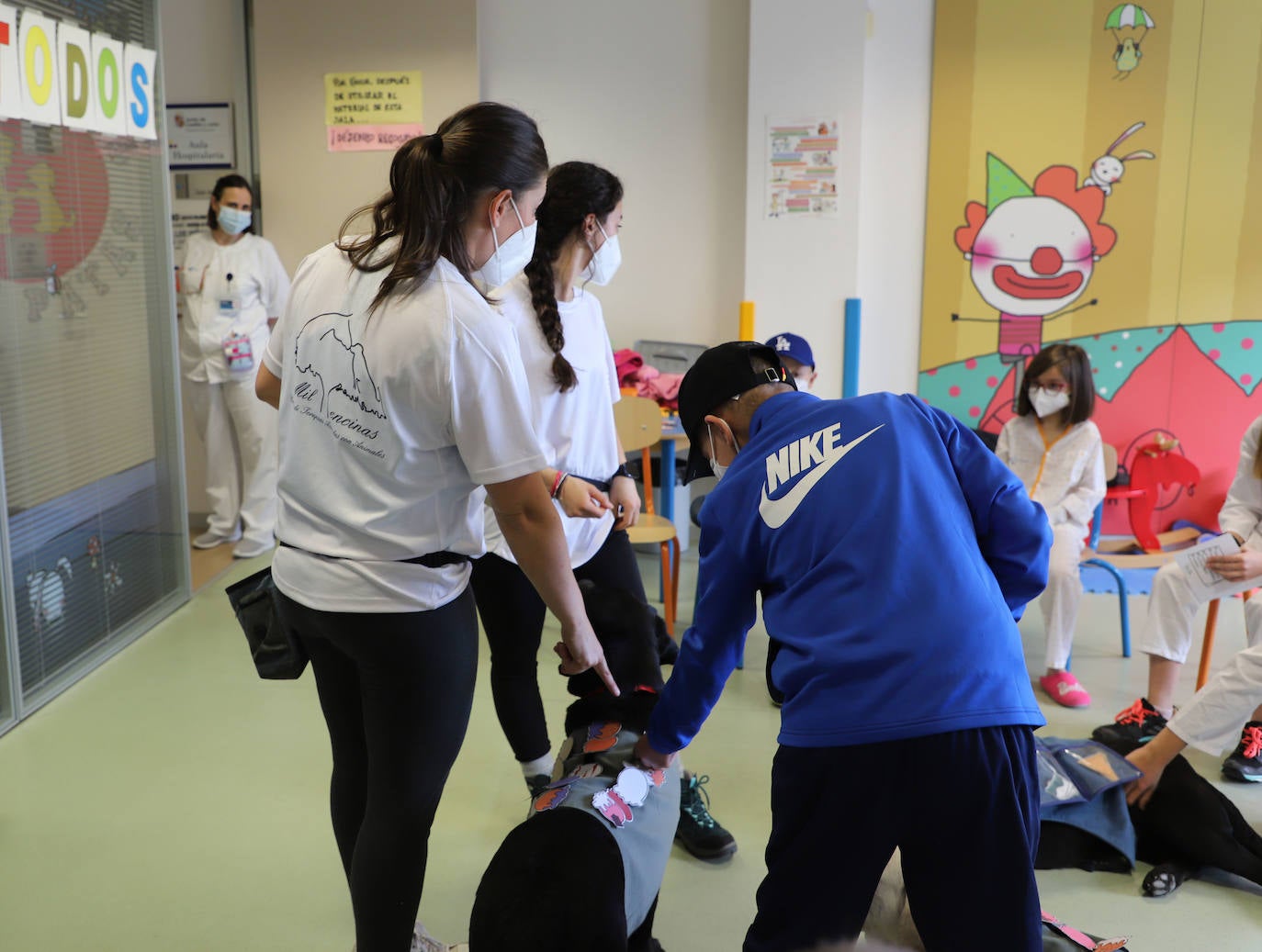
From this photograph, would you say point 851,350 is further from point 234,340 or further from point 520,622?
point 520,622

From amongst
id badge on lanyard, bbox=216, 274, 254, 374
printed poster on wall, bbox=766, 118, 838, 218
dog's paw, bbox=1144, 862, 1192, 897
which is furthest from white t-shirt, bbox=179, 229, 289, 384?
dog's paw, bbox=1144, 862, 1192, 897

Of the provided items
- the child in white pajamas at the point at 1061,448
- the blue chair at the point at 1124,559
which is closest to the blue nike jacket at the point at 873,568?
the child in white pajamas at the point at 1061,448

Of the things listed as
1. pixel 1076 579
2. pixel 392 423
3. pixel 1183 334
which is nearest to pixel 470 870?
pixel 392 423

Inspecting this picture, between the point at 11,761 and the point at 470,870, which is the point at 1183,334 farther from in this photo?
the point at 11,761

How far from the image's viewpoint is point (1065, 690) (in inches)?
125

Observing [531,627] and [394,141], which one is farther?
[394,141]

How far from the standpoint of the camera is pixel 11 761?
279 cm

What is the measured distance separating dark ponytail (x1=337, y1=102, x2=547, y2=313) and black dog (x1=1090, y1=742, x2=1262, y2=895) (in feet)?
6.04

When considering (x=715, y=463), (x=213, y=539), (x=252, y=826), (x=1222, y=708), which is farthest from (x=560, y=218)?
(x=213, y=539)

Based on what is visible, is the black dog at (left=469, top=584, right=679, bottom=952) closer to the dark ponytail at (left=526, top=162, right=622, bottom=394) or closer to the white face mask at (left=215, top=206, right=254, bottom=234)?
the dark ponytail at (left=526, top=162, right=622, bottom=394)

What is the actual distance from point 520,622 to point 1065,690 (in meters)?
1.87

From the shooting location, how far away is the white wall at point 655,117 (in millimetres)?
4781

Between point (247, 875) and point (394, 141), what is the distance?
3545 mm

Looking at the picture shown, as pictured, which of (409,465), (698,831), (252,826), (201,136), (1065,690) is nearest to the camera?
(409,465)
